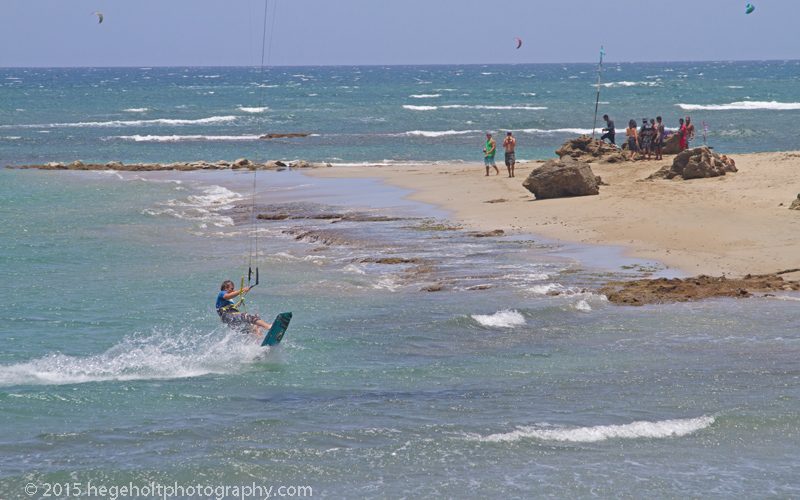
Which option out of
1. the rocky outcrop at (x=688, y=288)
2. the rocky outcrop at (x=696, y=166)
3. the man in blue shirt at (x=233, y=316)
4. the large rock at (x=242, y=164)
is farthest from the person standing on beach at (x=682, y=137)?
the man in blue shirt at (x=233, y=316)

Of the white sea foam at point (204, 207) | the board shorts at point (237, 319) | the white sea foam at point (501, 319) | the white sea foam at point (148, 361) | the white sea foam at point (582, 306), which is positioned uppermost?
the white sea foam at point (582, 306)

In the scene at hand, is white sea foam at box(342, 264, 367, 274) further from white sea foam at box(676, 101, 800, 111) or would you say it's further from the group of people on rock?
white sea foam at box(676, 101, 800, 111)

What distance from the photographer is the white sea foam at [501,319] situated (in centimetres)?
1492

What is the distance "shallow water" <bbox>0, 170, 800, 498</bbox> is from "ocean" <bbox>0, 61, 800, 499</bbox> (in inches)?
1.4

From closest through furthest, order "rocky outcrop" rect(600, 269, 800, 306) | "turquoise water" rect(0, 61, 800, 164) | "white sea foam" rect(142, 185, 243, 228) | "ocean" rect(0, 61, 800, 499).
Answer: "ocean" rect(0, 61, 800, 499)
"rocky outcrop" rect(600, 269, 800, 306)
"white sea foam" rect(142, 185, 243, 228)
"turquoise water" rect(0, 61, 800, 164)

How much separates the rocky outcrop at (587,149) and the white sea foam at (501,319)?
16.4m

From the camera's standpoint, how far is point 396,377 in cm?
1264

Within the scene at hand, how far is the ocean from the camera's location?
9.87 m

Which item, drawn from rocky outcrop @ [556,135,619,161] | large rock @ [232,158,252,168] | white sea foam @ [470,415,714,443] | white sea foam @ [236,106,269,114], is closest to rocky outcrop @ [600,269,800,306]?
white sea foam @ [470,415,714,443]

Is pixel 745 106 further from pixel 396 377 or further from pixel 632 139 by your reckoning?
pixel 396 377

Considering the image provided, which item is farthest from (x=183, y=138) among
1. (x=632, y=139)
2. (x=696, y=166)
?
(x=696, y=166)

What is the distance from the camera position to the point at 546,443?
10.4 metres

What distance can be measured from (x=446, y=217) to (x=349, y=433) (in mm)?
13954

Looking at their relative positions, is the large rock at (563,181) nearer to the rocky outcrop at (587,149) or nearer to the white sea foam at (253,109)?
the rocky outcrop at (587,149)
